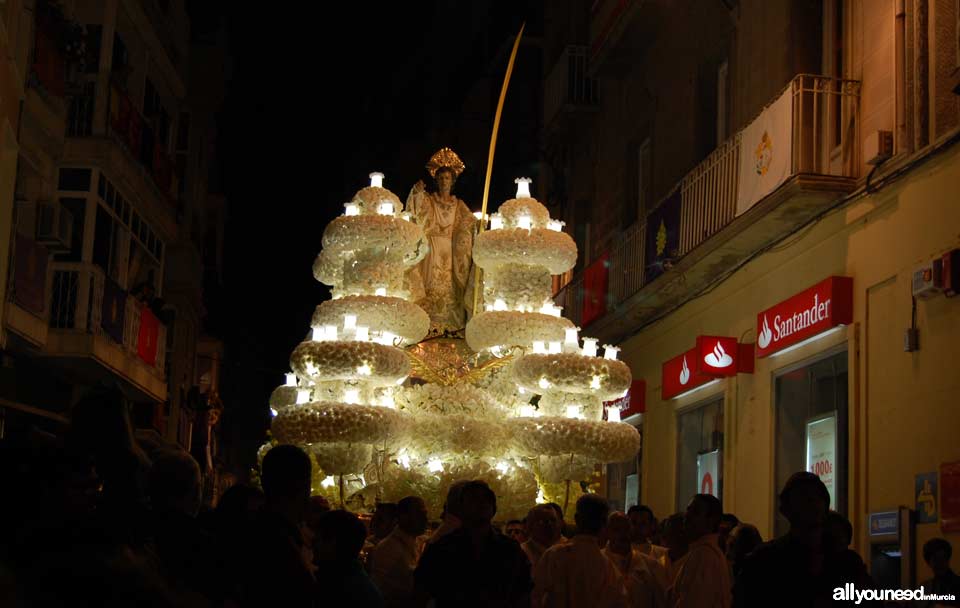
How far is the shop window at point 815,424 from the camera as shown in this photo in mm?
13180

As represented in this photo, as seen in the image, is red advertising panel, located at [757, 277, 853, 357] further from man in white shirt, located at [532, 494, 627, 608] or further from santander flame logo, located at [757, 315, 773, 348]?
man in white shirt, located at [532, 494, 627, 608]

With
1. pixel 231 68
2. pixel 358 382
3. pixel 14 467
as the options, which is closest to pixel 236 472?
pixel 231 68

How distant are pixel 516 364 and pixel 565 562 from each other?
319 cm

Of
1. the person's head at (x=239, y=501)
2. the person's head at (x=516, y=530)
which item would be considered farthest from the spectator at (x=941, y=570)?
the person's head at (x=239, y=501)

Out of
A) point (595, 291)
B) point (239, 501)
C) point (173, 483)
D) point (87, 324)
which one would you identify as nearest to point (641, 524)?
point (239, 501)

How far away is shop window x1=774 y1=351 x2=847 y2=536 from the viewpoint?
13.2 meters

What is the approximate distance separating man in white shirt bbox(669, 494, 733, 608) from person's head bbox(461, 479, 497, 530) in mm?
1942

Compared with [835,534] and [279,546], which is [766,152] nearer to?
[835,534]

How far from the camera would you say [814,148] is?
43.8 ft

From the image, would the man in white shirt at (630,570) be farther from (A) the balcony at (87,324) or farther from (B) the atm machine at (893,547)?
(A) the balcony at (87,324)

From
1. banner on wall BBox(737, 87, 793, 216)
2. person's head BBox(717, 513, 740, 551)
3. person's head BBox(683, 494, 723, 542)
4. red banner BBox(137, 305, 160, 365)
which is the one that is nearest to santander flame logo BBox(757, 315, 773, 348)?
banner on wall BBox(737, 87, 793, 216)

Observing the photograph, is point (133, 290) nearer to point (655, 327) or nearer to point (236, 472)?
point (655, 327)

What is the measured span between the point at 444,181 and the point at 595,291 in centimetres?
980

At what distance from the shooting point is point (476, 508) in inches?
229
